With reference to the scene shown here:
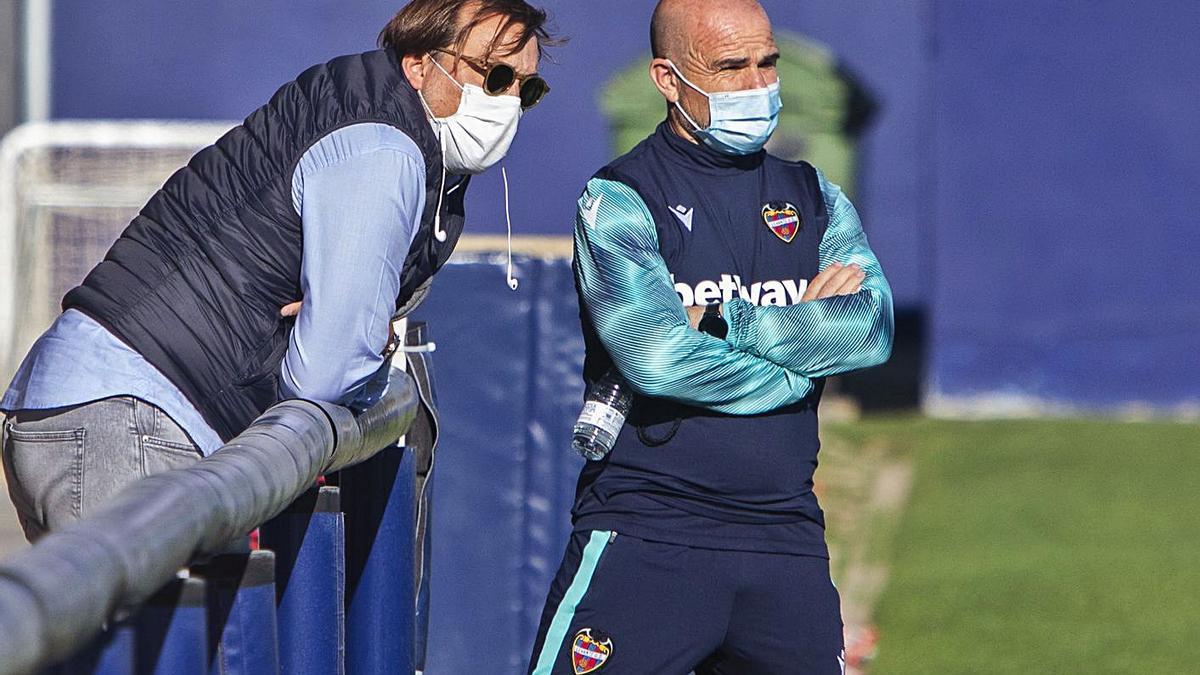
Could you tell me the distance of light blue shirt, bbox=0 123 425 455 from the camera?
283 centimetres

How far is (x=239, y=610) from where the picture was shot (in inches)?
79.3

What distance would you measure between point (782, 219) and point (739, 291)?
0.16 metres

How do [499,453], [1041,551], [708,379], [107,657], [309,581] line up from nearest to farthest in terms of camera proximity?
1. [107,657]
2. [309,581]
3. [708,379]
4. [499,453]
5. [1041,551]

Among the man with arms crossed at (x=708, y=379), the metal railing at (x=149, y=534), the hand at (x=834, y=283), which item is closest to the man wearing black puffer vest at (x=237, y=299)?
the metal railing at (x=149, y=534)

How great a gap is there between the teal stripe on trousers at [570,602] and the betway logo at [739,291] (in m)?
0.46

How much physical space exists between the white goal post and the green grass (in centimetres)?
461

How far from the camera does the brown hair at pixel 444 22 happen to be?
126 inches

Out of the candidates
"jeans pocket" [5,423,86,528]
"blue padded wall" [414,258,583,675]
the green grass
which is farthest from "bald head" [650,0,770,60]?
the green grass

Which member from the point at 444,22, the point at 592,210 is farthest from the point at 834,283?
the point at 444,22

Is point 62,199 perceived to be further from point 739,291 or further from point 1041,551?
point 739,291

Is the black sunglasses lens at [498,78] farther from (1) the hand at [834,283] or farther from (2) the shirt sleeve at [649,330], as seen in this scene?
(1) the hand at [834,283]

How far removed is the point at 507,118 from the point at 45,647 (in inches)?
78.6

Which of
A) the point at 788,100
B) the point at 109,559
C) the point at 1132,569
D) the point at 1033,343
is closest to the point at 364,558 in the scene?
the point at 109,559

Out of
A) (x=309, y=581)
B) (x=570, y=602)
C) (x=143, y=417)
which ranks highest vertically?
(x=143, y=417)
